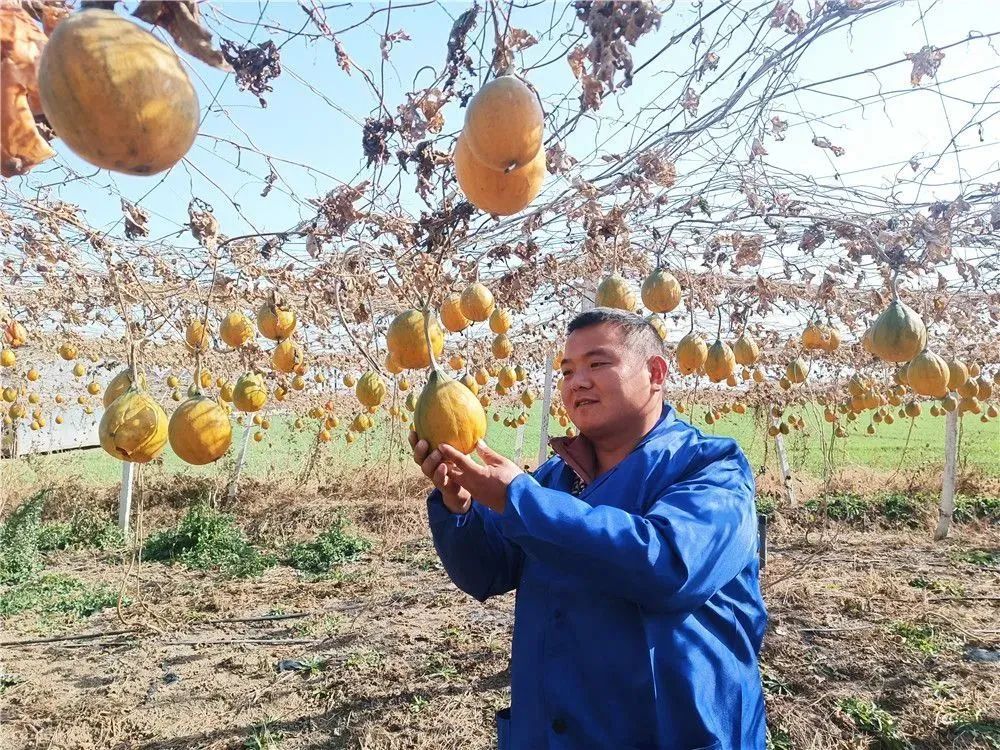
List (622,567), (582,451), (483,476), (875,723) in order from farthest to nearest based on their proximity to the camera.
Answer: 1. (875,723)
2. (582,451)
3. (483,476)
4. (622,567)

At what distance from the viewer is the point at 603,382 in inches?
77.6

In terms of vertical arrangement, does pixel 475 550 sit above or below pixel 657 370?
below

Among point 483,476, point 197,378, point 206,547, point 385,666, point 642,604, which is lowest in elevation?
point 385,666

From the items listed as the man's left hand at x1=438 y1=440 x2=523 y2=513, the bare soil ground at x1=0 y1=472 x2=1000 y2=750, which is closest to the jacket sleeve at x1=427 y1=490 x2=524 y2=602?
the man's left hand at x1=438 y1=440 x2=523 y2=513

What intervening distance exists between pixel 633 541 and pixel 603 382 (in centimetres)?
64

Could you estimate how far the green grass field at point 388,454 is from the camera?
13154 millimetres

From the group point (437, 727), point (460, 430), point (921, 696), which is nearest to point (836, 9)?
point (460, 430)

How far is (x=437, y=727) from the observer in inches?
174

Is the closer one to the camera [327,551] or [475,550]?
[475,550]

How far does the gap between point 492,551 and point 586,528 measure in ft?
2.23

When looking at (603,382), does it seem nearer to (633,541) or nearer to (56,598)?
(633,541)

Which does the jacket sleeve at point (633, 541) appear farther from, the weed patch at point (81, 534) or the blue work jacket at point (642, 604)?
the weed patch at point (81, 534)

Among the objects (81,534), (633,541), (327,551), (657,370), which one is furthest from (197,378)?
(81,534)

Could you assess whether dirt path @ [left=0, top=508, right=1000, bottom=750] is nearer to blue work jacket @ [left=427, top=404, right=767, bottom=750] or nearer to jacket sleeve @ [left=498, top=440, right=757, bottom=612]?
blue work jacket @ [left=427, top=404, right=767, bottom=750]
